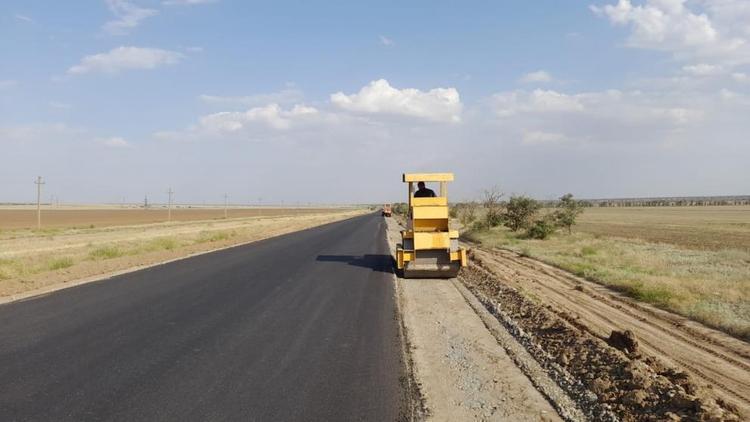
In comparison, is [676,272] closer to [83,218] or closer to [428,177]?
[428,177]

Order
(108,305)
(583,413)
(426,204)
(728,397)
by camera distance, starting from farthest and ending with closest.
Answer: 1. (426,204)
2. (108,305)
3. (728,397)
4. (583,413)

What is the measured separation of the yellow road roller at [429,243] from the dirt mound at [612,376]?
551 cm

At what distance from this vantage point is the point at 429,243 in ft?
51.4

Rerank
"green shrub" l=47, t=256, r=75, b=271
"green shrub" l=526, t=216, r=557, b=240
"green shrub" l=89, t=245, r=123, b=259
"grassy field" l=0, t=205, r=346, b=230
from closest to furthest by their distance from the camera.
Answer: "green shrub" l=47, t=256, r=75, b=271, "green shrub" l=89, t=245, r=123, b=259, "green shrub" l=526, t=216, r=557, b=240, "grassy field" l=0, t=205, r=346, b=230

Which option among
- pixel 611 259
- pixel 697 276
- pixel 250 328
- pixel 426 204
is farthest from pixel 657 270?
pixel 250 328

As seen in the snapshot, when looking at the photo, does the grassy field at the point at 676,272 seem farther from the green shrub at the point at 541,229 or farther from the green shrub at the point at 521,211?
the green shrub at the point at 521,211

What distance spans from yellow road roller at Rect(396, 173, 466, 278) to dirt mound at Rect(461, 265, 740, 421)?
5.51 meters

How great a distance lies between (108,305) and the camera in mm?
11102

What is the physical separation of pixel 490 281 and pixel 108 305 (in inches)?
373

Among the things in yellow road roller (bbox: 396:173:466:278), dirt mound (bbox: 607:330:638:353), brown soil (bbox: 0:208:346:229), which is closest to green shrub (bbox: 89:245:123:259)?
yellow road roller (bbox: 396:173:466:278)

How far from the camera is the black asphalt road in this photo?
17.7ft

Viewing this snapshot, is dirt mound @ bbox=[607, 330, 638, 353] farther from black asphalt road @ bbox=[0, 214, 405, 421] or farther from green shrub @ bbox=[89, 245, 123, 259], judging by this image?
green shrub @ bbox=[89, 245, 123, 259]

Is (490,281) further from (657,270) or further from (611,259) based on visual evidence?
(611,259)

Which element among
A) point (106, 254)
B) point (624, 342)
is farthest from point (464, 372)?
point (106, 254)
